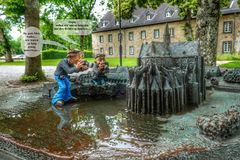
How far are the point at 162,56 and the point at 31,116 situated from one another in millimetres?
3990

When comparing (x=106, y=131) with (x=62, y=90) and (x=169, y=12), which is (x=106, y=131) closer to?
(x=62, y=90)

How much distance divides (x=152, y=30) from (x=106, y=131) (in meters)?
45.0

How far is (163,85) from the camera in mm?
6391

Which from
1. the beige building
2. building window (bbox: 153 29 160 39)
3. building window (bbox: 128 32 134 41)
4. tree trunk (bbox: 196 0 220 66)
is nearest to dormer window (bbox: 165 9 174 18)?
the beige building

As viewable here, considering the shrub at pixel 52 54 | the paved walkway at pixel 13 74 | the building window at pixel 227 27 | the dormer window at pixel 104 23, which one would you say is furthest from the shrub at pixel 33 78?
the dormer window at pixel 104 23

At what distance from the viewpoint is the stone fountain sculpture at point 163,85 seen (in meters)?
6.37

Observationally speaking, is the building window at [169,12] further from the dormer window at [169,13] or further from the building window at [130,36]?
the building window at [130,36]

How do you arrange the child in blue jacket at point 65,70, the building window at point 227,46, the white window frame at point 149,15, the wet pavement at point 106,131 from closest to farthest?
the wet pavement at point 106,131 → the child in blue jacket at point 65,70 → the building window at point 227,46 → the white window frame at point 149,15

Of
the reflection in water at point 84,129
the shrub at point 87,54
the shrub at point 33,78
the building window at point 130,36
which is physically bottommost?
the reflection in water at point 84,129

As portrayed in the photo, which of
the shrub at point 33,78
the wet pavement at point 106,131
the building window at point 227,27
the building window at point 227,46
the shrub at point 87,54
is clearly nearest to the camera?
the wet pavement at point 106,131

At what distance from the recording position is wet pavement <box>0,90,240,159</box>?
4145mm

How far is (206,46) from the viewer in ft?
53.7

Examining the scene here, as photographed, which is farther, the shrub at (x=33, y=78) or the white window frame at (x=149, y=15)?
the white window frame at (x=149, y=15)

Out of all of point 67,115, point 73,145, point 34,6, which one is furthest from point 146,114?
point 34,6
